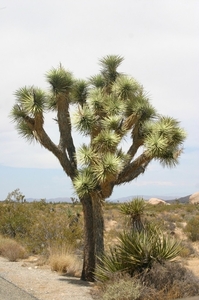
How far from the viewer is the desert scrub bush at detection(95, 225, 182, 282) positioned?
377 inches

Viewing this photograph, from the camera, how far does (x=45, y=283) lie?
35.9 feet

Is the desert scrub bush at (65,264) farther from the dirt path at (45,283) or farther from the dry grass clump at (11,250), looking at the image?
the dry grass clump at (11,250)

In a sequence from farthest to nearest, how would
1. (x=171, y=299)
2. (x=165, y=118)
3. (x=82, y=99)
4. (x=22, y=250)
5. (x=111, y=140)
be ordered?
(x=22, y=250), (x=82, y=99), (x=165, y=118), (x=111, y=140), (x=171, y=299)

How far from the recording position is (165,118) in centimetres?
1123

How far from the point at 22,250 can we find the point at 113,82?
7.15 m

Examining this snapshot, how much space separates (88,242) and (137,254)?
247cm

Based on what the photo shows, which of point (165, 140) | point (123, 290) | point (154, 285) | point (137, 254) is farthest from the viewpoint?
point (165, 140)

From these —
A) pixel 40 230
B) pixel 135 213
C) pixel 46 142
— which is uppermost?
pixel 46 142

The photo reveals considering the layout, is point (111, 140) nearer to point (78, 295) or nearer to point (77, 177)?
point (77, 177)

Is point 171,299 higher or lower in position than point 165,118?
lower

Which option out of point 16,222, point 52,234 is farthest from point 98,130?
point 16,222

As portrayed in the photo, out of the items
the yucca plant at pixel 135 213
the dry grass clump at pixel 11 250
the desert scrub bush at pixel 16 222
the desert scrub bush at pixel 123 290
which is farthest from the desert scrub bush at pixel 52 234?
the desert scrub bush at pixel 123 290

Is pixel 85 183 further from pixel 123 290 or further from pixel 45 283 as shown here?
pixel 123 290

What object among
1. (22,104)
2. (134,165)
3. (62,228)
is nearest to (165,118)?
(134,165)
